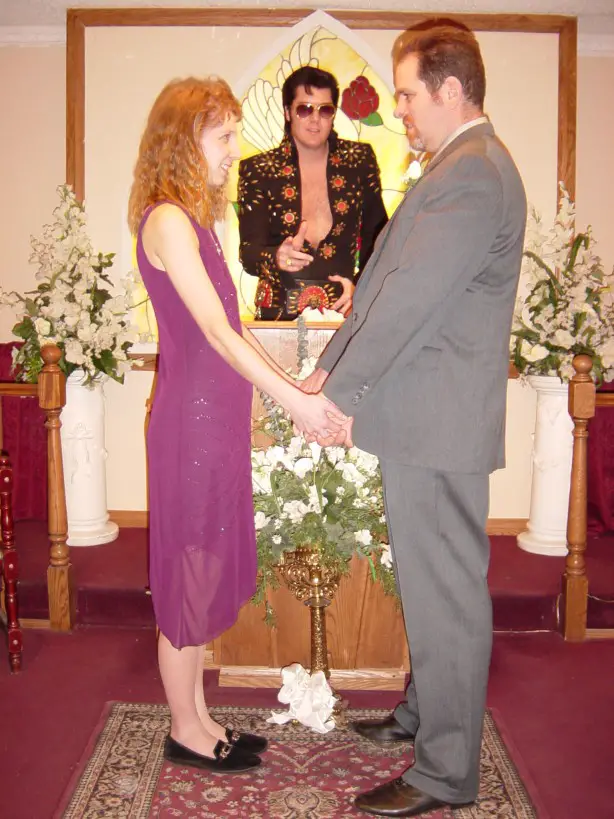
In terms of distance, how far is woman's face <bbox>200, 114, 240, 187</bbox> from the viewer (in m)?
1.99

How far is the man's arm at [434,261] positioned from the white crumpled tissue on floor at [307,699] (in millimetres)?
1110

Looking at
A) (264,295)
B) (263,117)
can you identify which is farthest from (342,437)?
(263,117)

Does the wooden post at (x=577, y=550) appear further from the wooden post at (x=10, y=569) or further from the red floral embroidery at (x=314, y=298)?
the wooden post at (x=10, y=569)

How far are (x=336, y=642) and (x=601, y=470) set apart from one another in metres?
2.17

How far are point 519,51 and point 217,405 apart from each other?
319 centimetres

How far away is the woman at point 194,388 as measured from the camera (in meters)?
1.95

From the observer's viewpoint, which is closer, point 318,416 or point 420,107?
point 420,107

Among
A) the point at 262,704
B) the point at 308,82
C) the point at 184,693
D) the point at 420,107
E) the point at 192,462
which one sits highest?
the point at 308,82

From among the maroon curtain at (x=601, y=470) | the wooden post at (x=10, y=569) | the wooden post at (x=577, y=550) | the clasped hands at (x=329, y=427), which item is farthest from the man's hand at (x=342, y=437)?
the maroon curtain at (x=601, y=470)

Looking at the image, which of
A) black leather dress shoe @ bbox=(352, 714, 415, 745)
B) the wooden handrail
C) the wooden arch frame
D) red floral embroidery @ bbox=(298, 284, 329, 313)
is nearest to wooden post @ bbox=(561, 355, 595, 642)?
black leather dress shoe @ bbox=(352, 714, 415, 745)

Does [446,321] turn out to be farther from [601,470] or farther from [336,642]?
[601,470]

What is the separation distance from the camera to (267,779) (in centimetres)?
225

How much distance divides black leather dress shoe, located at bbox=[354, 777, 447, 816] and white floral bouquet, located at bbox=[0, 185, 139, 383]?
2307mm

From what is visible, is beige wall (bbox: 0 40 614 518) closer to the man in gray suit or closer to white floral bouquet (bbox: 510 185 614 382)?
white floral bouquet (bbox: 510 185 614 382)
